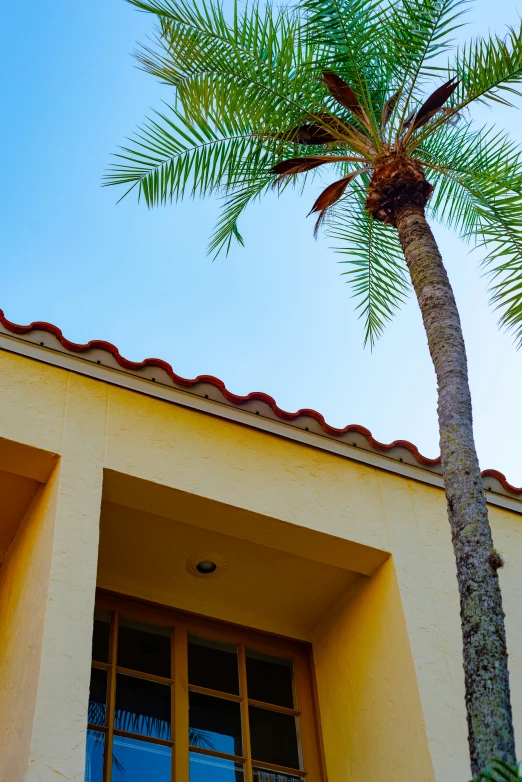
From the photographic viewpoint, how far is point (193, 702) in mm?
6957

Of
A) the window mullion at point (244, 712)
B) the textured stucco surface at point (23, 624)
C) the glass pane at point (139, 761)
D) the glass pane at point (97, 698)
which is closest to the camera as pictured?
the textured stucco surface at point (23, 624)

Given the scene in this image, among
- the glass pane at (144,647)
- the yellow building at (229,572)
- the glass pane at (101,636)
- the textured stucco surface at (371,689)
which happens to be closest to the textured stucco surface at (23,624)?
the yellow building at (229,572)

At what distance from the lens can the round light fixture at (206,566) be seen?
7.37 meters

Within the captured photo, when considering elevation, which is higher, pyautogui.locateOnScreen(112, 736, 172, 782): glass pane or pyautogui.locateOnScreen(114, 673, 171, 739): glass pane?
pyautogui.locateOnScreen(114, 673, 171, 739): glass pane

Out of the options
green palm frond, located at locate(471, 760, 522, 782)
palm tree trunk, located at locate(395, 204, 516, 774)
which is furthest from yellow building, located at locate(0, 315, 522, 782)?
green palm frond, located at locate(471, 760, 522, 782)

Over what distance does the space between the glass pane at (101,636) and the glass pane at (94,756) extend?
0.58 meters

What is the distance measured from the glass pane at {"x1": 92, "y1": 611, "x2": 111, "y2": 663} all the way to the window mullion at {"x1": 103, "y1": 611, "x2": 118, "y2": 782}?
0.12 ft

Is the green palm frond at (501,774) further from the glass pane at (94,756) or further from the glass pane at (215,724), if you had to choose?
the glass pane at (215,724)

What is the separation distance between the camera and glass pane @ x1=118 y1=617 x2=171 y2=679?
6.99m

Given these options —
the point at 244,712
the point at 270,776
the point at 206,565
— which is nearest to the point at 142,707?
the point at 244,712

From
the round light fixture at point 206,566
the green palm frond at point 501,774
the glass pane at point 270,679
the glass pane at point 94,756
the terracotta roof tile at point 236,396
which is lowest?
the green palm frond at point 501,774

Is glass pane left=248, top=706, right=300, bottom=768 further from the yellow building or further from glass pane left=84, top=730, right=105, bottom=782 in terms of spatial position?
glass pane left=84, top=730, right=105, bottom=782

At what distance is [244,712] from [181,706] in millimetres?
500

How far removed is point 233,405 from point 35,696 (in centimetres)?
281
